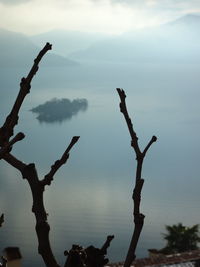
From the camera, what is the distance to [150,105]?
8500 cm

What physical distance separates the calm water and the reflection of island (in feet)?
4.28

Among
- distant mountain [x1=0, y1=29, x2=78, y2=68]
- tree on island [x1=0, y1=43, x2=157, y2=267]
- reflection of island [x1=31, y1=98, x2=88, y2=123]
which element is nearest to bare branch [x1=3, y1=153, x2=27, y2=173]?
tree on island [x1=0, y1=43, x2=157, y2=267]

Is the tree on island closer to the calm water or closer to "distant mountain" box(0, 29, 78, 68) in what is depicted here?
the calm water

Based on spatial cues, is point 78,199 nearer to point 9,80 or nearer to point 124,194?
point 124,194

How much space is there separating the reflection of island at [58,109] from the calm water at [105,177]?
1306 millimetres

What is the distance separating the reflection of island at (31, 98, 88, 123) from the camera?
78.9 m

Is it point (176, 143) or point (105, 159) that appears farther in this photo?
point (176, 143)

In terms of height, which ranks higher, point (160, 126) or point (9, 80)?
point (9, 80)

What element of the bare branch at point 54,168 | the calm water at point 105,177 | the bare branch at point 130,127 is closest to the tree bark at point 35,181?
the bare branch at point 54,168

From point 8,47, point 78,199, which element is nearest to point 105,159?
point 78,199

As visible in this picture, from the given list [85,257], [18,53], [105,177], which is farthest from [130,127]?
[18,53]

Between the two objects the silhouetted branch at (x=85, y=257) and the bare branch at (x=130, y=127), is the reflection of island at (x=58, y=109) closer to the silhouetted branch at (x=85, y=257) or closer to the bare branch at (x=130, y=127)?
the bare branch at (x=130, y=127)

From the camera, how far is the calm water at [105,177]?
111 ft

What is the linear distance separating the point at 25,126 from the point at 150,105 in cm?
2413
